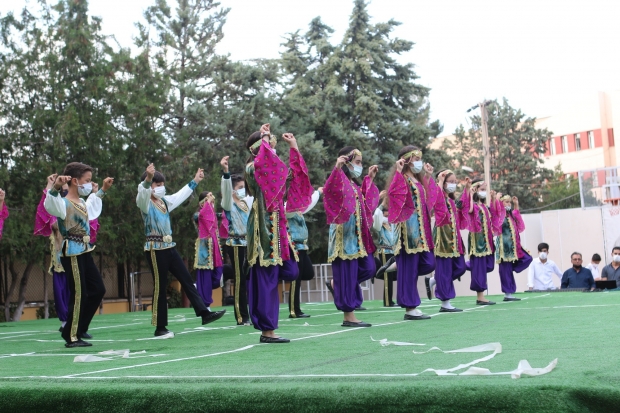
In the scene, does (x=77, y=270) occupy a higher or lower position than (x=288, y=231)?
lower

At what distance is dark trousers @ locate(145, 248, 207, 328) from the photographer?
907 centimetres

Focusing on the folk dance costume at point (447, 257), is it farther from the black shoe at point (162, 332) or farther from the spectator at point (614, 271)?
the spectator at point (614, 271)

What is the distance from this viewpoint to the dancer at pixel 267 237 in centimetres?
725

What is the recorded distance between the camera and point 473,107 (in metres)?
34.3

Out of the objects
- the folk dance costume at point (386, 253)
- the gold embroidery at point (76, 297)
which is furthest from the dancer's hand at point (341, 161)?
the folk dance costume at point (386, 253)

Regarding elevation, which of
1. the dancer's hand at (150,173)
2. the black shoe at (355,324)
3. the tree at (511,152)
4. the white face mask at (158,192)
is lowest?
the black shoe at (355,324)

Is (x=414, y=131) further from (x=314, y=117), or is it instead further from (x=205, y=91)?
(x=205, y=91)

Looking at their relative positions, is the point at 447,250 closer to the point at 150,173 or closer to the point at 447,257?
the point at 447,257

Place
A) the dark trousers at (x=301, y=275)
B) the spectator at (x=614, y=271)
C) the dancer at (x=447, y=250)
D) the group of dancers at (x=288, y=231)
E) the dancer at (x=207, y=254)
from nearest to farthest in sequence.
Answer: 1. the group of dancers at (x=288, y=231)
2. the dancer at (x=447, y=250)
3. the dark trousers at (x=301, y=275)
4. the dancer at (x=207, y=254)
5. the spectator at (x=614, y=271)

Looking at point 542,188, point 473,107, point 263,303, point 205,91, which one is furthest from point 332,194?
point 542,188

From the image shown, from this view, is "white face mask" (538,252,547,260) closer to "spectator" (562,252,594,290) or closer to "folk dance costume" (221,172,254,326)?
"spectator" (562,252,594,290)

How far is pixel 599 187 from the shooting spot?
27.4m

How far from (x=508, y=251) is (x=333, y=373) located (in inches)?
380

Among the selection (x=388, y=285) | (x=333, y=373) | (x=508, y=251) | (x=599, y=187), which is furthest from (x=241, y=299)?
(x=599, y=187)
